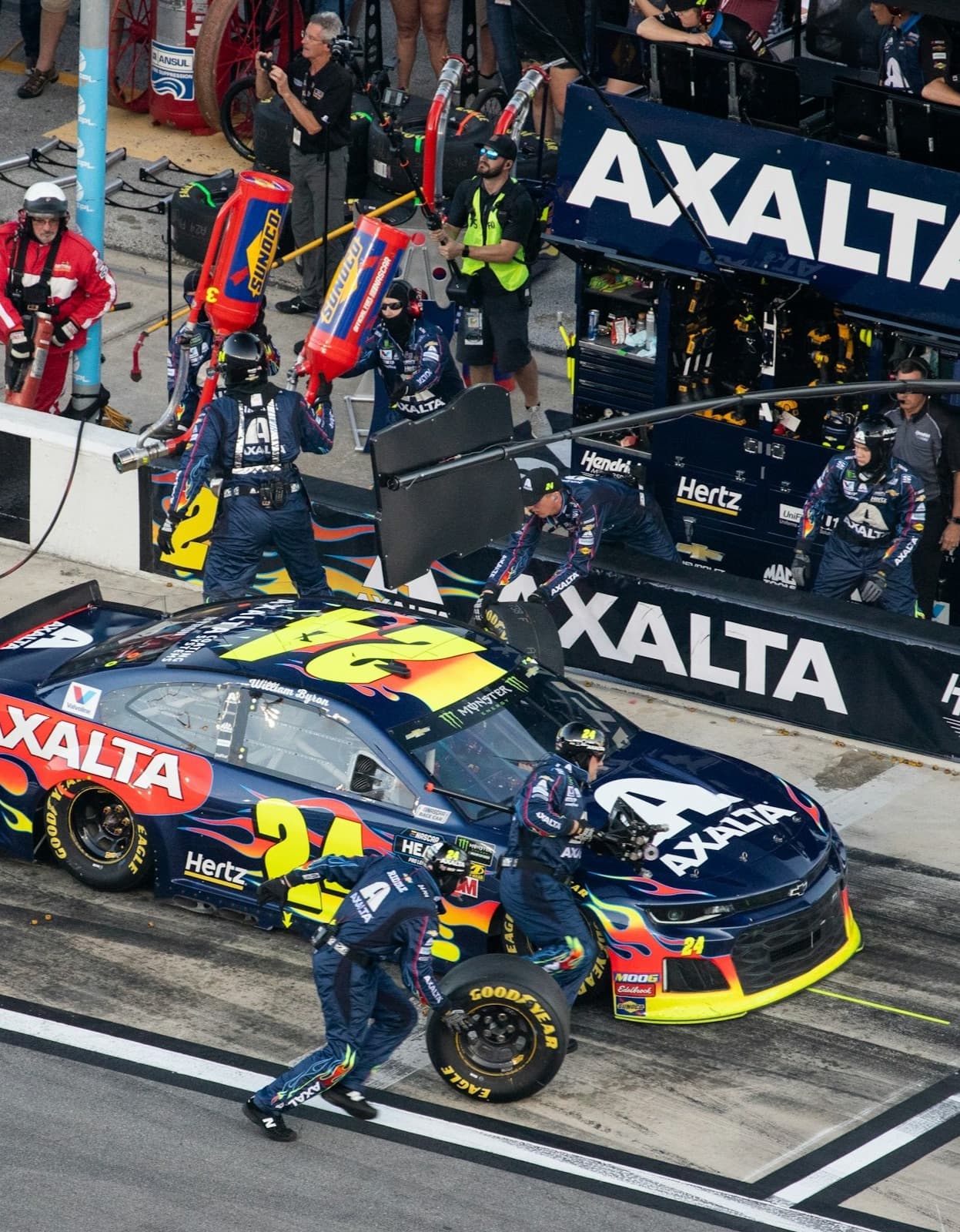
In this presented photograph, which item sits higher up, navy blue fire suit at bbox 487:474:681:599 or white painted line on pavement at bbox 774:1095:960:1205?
navy blue fire suit at bbox 487:474:681:599

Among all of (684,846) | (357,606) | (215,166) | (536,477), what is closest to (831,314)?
(536,477)

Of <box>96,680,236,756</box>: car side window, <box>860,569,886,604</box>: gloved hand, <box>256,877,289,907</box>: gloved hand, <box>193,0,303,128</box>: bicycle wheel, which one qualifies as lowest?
<box>860,569,886,604</box>: gloved hand

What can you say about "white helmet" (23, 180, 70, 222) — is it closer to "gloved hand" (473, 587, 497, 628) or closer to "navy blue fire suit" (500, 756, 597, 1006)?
"gloved hand" (473, 587, 497, 628)

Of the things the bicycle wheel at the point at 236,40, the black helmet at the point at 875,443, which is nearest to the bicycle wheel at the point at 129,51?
the bicycle wheel at the point at 236,40

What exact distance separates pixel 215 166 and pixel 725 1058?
1193cm

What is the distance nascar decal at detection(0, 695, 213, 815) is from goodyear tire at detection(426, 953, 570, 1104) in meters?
1.85

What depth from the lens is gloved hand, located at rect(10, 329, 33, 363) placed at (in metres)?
14.5

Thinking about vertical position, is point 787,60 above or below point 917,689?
above

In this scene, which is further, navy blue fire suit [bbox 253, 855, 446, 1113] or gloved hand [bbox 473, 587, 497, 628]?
gloved hand [bbox 473, 587, 497, 628]

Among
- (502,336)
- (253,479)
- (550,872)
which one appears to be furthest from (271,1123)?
(502,336)

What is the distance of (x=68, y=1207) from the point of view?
321 inches

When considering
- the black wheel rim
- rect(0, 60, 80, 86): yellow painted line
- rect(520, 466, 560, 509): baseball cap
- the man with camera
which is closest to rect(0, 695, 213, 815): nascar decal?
the black wheel rim

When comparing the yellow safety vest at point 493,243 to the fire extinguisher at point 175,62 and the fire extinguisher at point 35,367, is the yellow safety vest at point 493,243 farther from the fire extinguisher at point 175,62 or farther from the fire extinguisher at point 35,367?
the fire extinguisher at point 175,62

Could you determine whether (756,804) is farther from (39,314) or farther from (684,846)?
(39,314)
